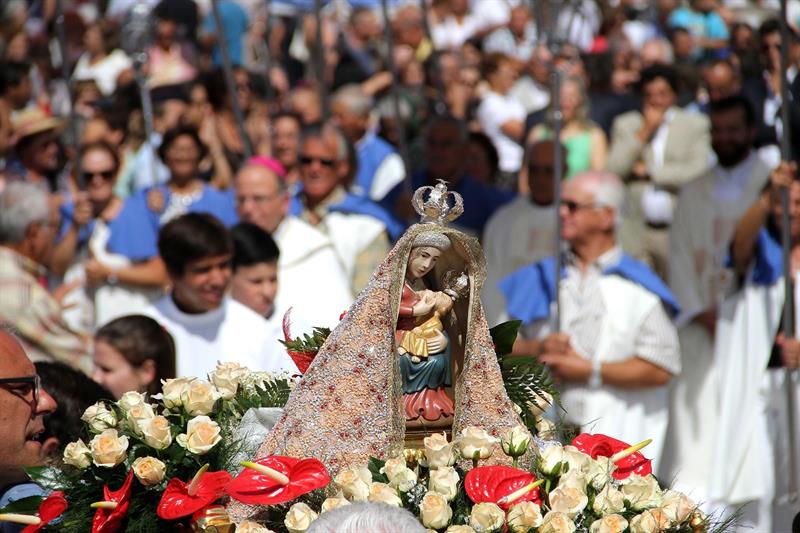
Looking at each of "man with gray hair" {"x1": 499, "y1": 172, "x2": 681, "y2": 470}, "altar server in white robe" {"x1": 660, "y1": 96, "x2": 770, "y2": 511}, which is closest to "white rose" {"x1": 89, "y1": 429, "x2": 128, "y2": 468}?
"man with gray hair" {"x1": 499, "y1": 172, "x2": 681, "y2": 470}

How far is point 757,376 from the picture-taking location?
26.5 ft

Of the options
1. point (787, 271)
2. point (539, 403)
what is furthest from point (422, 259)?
point (787, 271)

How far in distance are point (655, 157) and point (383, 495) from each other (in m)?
7.48

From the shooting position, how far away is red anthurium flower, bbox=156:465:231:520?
3.33 meters

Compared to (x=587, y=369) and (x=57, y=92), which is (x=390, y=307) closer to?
(x=587, y=369)

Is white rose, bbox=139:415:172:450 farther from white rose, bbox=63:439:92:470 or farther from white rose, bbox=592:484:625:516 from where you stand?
white rose, bbox=592:484:625:516

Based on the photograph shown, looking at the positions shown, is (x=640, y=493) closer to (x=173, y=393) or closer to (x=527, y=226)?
(x=173, y=393)

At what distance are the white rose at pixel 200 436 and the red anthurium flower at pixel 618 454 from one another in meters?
0.85

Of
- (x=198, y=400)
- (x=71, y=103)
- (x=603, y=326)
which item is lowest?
(x=603, y=326)

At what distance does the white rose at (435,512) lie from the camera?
3.18 m

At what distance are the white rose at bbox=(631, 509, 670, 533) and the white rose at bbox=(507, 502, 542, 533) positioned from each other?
234 mm

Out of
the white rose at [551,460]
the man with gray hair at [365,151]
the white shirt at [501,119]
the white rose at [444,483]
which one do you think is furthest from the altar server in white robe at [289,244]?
the white shirt at [501,119]

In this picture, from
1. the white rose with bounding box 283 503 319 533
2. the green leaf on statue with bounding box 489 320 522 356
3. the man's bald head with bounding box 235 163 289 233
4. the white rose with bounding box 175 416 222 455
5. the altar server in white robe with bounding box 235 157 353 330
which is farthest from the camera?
the man's bald head with bounding box 235 163 289 233

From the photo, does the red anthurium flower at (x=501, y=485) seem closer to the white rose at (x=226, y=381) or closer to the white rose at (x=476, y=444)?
the white rose at (x=476, y=444)
